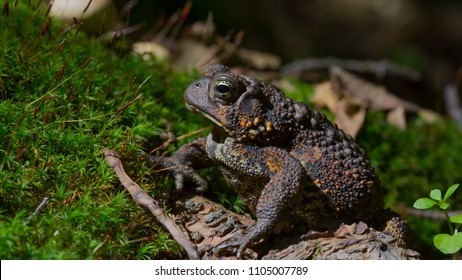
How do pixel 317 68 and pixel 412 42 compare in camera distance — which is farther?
pixel 412 42

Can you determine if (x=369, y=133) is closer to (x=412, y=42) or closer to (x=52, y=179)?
(x=52, y=179)

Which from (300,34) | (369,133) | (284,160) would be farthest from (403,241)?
(300,34)

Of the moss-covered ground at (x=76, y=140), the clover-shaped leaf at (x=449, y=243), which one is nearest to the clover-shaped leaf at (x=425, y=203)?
the clover-shaped leaf at (x=449, y=243)

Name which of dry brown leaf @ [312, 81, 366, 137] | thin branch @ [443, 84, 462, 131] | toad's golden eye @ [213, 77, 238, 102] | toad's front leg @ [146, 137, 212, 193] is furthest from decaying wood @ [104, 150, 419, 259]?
thin branch @ [443, 84, 462, 131]

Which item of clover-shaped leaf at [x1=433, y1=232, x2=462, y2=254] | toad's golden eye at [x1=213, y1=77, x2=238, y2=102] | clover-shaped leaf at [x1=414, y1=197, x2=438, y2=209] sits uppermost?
toad's golden eye at [x1=213, y1=77, x2=238, y2=102]

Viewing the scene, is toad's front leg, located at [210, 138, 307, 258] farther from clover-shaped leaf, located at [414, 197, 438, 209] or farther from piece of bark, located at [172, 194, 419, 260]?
clover-shaped leaf, located at [414, 197, 438, 209]

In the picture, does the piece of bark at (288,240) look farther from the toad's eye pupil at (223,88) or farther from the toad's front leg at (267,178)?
the toad's eye pupil at (223,88)
